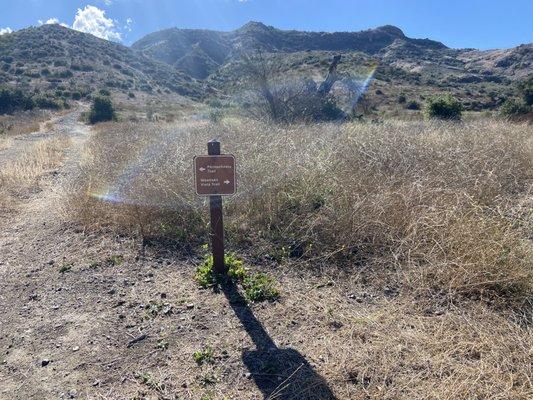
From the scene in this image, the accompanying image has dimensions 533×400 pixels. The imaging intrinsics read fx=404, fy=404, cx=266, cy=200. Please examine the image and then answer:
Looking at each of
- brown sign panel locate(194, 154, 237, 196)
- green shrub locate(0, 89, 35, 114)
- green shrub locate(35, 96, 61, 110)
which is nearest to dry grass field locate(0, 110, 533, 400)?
brown sign panel locate(194, 154, 237, 196)

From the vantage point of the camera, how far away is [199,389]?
2408 millimetres

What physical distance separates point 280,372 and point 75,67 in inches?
2102

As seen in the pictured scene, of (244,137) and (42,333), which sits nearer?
(42,333)

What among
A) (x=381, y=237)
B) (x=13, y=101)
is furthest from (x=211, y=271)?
(x=13, y=101)

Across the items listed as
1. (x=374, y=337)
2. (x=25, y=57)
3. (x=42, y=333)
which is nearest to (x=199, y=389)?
(x=374, y=337)

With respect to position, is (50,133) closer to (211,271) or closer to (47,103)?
(47,103)

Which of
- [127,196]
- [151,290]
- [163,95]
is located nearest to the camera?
[151,290]

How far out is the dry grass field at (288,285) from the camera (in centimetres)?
245

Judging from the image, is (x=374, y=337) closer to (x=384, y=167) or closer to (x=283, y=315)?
(x=283, y=315)

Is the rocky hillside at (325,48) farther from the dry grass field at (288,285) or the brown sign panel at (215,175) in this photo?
the brown sign panel at (215,175)

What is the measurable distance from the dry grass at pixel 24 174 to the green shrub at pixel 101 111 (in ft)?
50.5

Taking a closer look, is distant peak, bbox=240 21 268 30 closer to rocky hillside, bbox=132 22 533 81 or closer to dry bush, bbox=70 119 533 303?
rocky hillside, bbox=132 22 533 81

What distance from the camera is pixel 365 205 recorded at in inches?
167

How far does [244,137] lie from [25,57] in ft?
174
